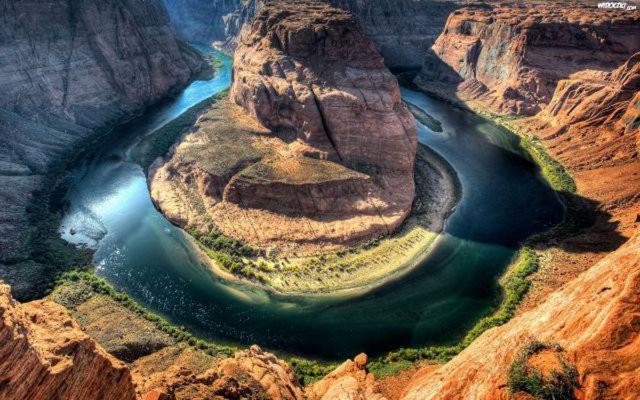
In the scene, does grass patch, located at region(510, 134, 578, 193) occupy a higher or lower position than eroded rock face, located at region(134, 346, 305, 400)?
higher

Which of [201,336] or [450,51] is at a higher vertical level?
[450,51]

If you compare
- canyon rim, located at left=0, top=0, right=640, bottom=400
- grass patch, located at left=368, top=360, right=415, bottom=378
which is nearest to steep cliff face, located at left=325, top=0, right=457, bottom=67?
canyon rim, located at left=0, top=0, right=640, bottom=400

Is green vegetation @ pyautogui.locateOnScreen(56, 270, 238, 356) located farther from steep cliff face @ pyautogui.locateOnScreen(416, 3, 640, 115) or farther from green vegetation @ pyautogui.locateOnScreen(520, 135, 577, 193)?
steep cliff face @ pyautogui.locateOnScreen(416, 3, 640, 115)

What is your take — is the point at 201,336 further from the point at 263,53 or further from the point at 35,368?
the point at 263,53

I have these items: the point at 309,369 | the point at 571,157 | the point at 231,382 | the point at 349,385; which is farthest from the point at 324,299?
the point at 571,157

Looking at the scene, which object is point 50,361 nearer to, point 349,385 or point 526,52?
point 349,385

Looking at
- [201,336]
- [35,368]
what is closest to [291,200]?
[201,336]
